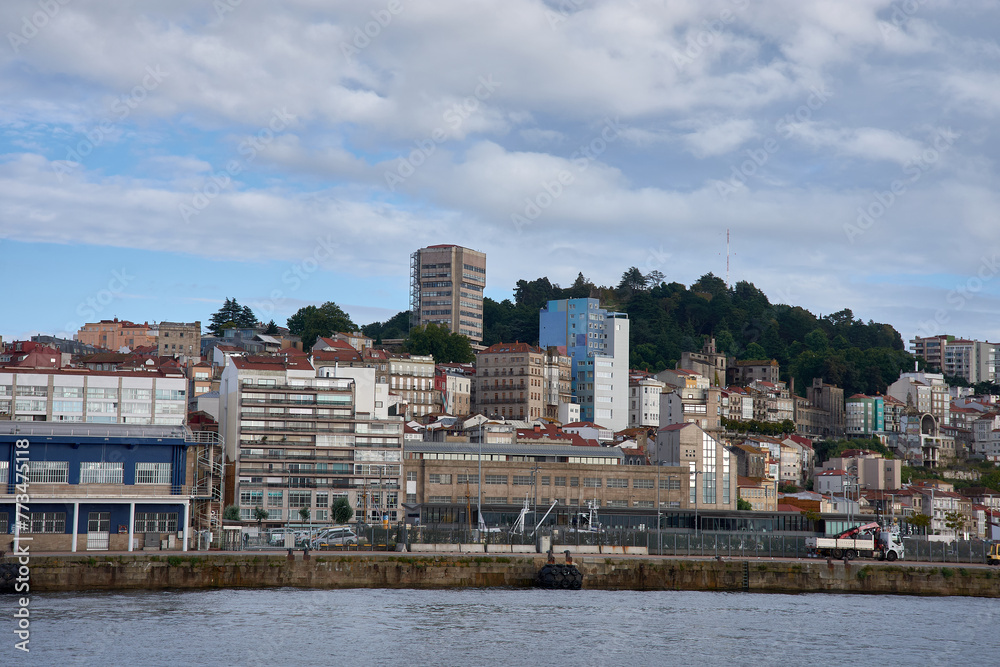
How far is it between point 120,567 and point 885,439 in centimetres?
15289

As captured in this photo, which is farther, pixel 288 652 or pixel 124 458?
pixel 124 458

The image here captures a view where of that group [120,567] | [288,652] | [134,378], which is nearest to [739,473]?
[134,378]

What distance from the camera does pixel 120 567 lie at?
5431 centimetres

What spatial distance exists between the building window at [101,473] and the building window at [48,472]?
88 centimetres

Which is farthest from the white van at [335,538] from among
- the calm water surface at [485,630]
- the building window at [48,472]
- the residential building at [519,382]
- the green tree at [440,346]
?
the green tree at [440,346]

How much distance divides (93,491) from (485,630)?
25539mm

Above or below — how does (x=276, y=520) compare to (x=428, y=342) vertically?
below

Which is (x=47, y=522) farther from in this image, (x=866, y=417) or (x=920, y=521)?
(x=866, y=417)

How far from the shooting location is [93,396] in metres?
110

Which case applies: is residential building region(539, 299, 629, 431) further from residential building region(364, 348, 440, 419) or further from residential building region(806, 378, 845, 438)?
residential building region(806, 378, 845, 438)

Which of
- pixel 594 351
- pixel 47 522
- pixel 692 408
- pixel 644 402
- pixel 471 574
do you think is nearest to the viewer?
pixel 47 522

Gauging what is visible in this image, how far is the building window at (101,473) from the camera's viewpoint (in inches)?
2387

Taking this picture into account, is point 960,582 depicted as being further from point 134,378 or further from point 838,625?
point 134,378

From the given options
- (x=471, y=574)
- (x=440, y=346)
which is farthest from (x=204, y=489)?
(x=440, y=346)
